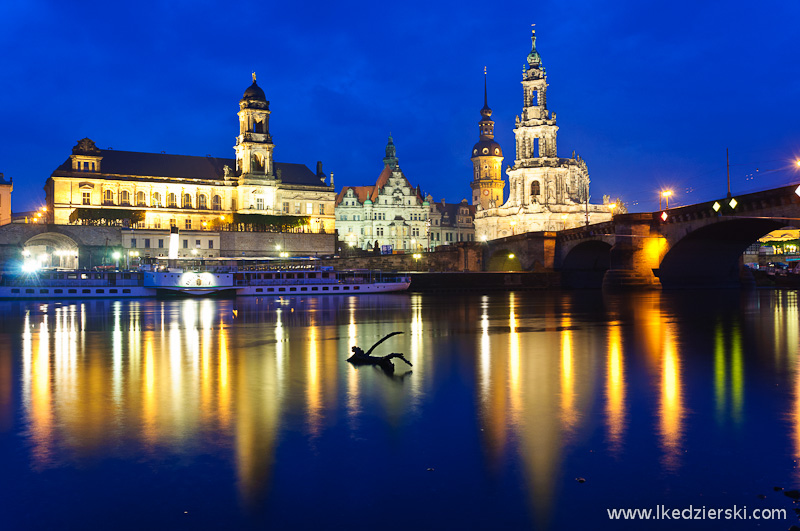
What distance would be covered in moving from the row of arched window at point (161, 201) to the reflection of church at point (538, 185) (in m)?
52.9

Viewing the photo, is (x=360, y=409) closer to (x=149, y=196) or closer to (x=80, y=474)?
(x=80, y=474)

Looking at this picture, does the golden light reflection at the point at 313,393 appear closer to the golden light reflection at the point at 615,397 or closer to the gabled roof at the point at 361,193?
the golden light reflection at the point at 615,397

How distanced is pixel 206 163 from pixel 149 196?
1300 cm

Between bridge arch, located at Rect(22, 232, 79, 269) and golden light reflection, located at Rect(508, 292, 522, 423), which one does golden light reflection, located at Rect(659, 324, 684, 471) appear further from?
bridge arch, located at Rect(22, 232, 79, 269)

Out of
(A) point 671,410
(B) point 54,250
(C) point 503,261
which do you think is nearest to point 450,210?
(C) point 503,261

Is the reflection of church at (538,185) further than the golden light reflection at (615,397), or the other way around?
the reflection of church at (538,185)

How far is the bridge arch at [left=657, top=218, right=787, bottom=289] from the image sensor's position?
53000 mm

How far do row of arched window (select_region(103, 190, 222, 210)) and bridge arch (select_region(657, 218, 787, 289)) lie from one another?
81.3 meters

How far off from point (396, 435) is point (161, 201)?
11119 centimetres

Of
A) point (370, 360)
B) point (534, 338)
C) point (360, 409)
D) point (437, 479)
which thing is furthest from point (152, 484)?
point (534, 338)

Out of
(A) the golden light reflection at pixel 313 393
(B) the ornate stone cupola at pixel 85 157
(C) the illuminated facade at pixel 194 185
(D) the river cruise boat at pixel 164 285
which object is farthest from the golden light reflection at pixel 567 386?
(B) the ornate stone cupola at pixel 85 157

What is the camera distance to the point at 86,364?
59.5 ft

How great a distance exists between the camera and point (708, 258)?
59.3 metres

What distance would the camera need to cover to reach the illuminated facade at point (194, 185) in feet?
351
